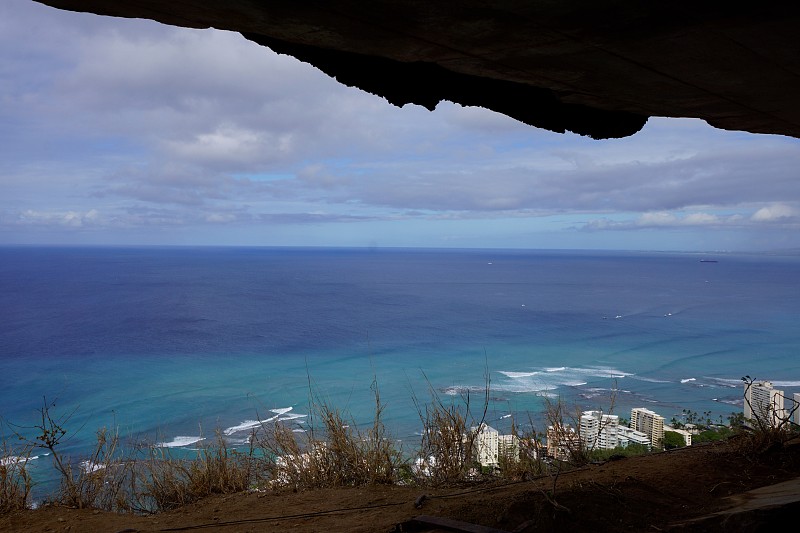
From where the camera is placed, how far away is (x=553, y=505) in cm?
320

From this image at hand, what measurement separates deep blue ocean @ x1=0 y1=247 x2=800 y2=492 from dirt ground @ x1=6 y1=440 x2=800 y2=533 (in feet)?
8.90

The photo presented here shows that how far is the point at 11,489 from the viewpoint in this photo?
4.39 meters

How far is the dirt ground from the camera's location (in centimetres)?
321

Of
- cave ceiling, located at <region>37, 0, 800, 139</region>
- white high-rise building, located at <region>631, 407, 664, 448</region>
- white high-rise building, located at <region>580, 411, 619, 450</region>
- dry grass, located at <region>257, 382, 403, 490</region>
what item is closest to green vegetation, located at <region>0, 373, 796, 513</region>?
dry grass, located at <region>257, 382, 403, 490</region>

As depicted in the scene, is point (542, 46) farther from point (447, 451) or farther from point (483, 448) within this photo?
point (483, 448)

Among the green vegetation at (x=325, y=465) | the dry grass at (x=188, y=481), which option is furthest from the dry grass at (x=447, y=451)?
the dry grass at (x=188, y=481)

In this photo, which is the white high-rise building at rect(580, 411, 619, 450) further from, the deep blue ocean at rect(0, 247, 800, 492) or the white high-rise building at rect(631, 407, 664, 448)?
the deep blue ocean at rect(0, 247, 800, 492)

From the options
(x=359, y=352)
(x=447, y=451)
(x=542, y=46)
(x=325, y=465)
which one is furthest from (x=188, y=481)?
(x=359, y=352)

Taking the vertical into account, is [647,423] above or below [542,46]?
below

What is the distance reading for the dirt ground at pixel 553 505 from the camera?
10.5 ft

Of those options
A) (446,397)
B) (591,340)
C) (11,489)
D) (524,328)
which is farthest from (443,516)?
(524,328)

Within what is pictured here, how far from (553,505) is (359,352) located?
3139 cm

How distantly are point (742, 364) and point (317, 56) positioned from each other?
1316 inches

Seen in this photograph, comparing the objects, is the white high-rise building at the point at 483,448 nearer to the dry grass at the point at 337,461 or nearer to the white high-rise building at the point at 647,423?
the dry grass at the point at 337,461
